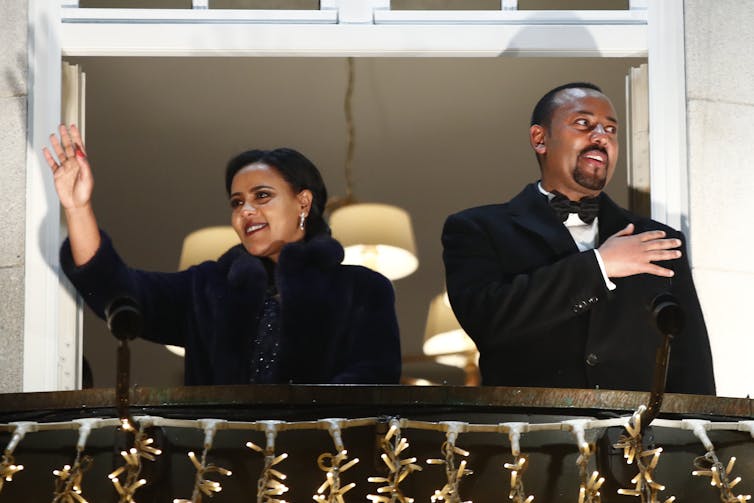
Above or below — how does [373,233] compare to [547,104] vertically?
below

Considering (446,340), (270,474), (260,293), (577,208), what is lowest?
(270,474)

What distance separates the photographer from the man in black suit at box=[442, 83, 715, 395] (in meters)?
4.57

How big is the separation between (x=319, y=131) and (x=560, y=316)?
2.77 ft

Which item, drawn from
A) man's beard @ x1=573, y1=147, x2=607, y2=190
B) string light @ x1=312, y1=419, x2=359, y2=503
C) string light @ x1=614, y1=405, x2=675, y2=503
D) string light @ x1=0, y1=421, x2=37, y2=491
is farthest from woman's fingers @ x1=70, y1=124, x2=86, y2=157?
string light @ x1=614, y1=405, x2=675, y2=503

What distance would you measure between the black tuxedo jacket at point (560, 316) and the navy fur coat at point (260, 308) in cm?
24

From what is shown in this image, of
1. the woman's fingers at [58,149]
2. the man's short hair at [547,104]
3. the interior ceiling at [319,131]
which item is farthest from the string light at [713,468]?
→ the woman's fingers at [58,149]

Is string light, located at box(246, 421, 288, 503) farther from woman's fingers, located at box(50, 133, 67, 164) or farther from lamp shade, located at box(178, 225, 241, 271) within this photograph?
woman's fingers, located at box(50, 133, 67, 164)

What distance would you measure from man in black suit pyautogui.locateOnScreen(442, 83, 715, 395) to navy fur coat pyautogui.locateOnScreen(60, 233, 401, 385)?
262 mm

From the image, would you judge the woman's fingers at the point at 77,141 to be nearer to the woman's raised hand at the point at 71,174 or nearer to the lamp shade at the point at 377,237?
the woman's raised hand at the point at 71,174

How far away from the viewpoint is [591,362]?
455 centimetres

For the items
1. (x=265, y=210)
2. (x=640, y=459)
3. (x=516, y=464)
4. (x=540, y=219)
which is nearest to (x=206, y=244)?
(x=265, y=210)

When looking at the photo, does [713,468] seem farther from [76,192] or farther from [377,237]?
[76,192]

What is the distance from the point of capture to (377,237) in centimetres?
480

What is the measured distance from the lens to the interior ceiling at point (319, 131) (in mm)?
4812
